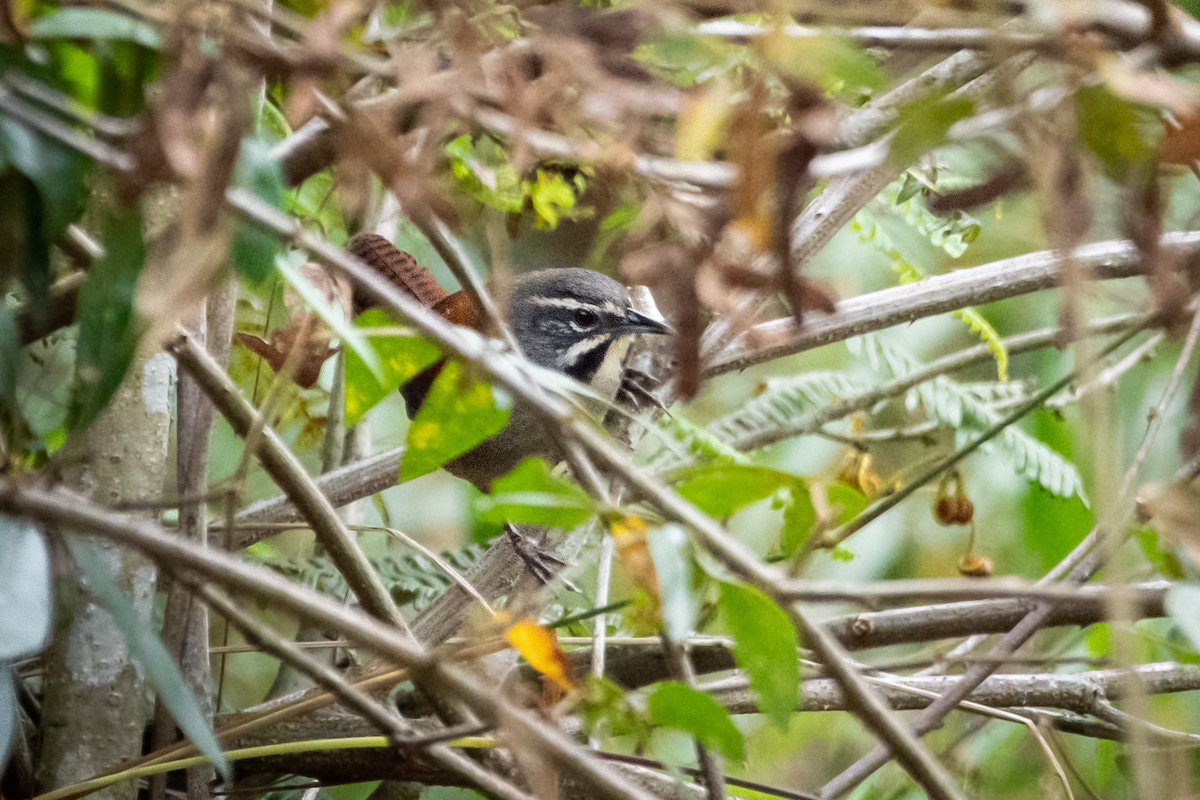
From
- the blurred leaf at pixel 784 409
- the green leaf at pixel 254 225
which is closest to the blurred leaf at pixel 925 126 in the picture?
the green leaf at pixel 254 225

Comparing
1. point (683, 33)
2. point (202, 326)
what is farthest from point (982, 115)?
point (202, 326)

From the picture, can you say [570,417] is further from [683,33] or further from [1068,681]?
[1068,681]

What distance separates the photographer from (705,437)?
2.95 meters

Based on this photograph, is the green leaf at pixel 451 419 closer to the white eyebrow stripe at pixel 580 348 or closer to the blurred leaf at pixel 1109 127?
the blurred leaf at pixel 1109 127

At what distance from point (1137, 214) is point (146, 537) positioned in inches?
45.8

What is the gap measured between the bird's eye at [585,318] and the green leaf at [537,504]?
2843 mm

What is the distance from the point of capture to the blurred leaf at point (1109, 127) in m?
1.32

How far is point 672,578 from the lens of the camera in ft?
4.06

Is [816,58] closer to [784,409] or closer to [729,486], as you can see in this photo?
[729,486]

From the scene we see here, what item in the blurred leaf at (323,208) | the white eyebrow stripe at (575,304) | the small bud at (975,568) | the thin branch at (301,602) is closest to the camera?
the thin branch at (301,602)

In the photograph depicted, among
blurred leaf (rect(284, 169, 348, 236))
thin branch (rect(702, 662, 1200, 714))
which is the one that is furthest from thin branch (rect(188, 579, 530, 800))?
blurred leaf (rect(284, 169, 348, 236))

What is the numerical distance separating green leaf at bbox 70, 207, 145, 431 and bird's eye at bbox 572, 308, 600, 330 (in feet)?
8.93

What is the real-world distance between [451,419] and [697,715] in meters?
Result: 0.53

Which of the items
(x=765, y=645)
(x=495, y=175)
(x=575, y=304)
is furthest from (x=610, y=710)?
(x=575, y=304)
